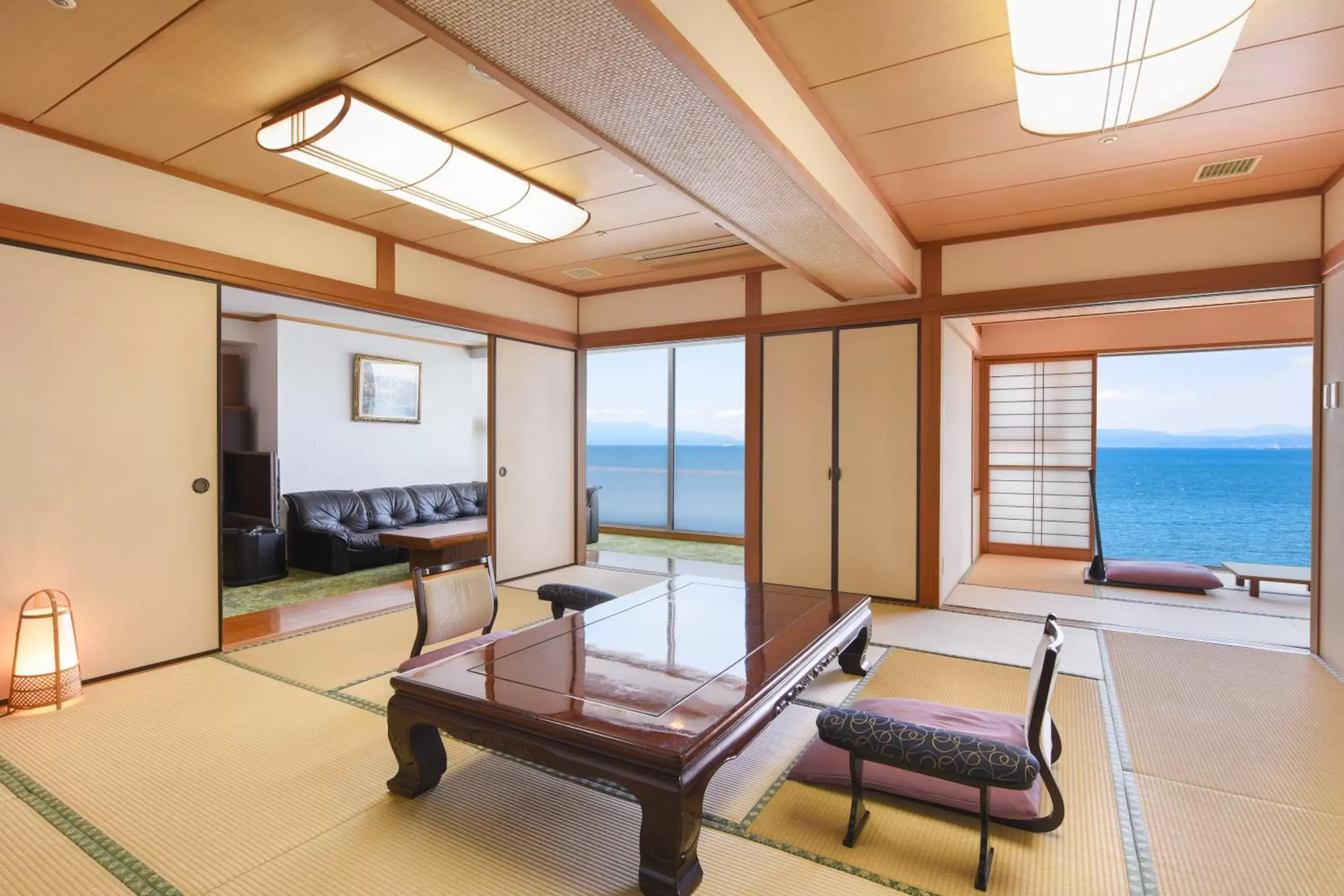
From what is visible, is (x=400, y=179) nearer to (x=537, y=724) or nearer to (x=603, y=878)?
(x=537, y=724)

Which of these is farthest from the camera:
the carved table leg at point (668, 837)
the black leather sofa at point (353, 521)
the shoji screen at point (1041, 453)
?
the shoji screen at point (1041, 453)

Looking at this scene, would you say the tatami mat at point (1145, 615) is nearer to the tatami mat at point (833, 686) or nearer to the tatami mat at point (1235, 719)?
the tatami mat at point (1235, 719)

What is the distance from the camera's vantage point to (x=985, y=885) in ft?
5.67

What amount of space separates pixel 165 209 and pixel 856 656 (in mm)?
4373

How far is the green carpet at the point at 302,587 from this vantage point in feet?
16.2

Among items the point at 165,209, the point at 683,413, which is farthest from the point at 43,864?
the point at 683,413

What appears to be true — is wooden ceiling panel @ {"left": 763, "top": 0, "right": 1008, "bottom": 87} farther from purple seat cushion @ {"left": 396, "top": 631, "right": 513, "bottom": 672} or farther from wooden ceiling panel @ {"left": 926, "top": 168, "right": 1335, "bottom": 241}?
purple seat cushion @ {"left": 396, "top": 631, "right": 513, "bottom": 672}

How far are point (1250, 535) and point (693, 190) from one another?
56.5ft

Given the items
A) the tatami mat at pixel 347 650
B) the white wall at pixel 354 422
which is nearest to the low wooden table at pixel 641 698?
the tatami mat at pixel 347 650

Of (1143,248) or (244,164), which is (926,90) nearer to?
(1143,248)

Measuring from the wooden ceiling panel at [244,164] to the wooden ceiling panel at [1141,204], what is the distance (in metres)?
4.00

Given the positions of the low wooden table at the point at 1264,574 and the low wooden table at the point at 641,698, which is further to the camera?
the low wooden table at the point at 1264,574

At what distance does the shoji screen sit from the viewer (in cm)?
Result: 674

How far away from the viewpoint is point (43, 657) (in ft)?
9.42
